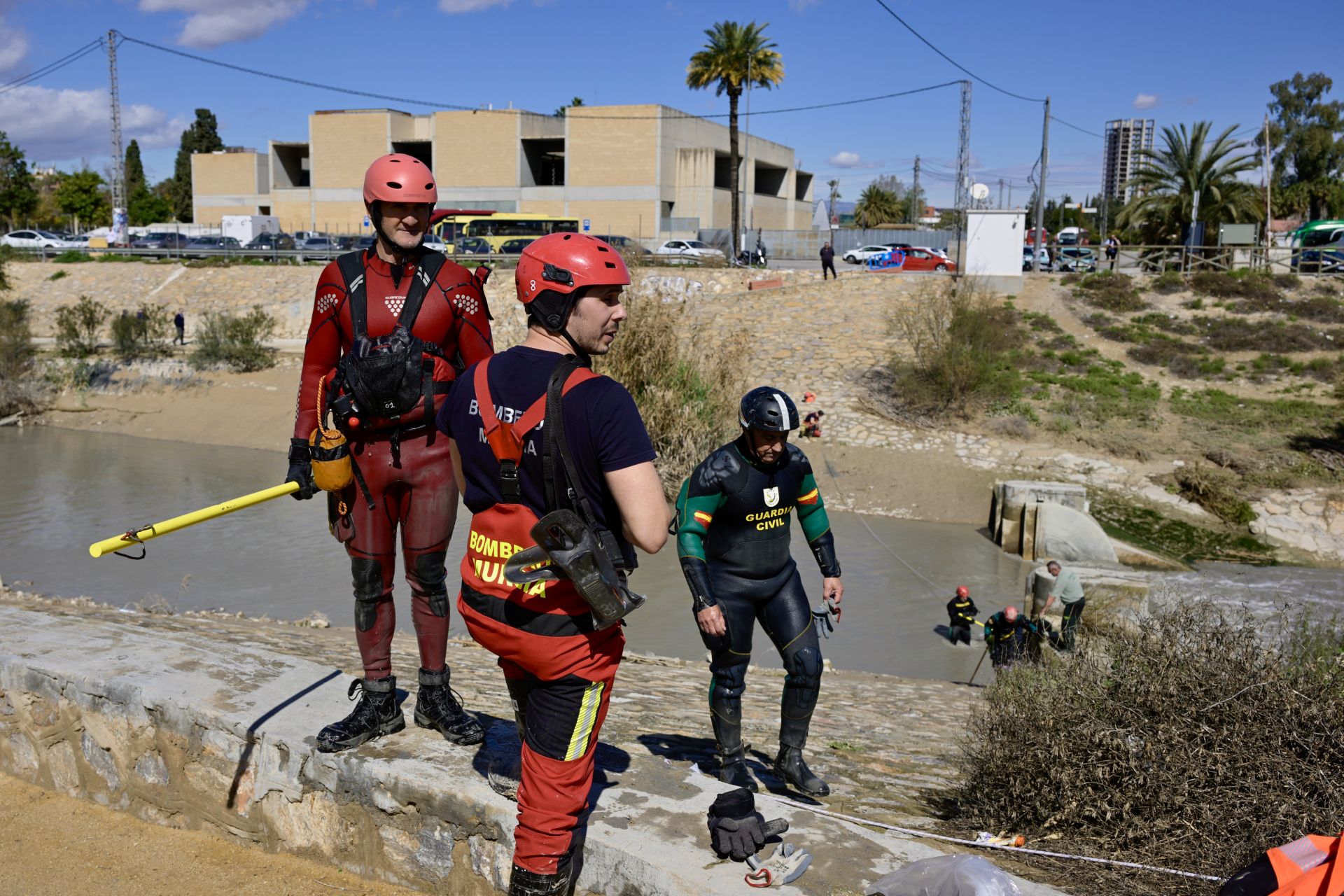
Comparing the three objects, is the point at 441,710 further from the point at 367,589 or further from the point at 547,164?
the point at 547,164

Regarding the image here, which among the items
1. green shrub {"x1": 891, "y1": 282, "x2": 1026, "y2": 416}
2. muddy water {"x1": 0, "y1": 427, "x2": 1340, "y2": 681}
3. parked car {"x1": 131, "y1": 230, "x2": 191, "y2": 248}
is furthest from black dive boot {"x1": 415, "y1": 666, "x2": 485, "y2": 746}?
parked car {"x1": 131, "y1": 230, "x2": 191, "y2": 248}

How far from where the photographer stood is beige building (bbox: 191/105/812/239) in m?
55.3

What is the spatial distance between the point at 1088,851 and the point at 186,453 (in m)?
25.3

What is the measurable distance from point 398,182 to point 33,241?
5599 cm

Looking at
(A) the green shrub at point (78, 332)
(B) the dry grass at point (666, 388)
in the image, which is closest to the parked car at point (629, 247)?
(B) the dry grass at point (666, 388)

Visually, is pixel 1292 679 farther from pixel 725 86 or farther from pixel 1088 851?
pixel 725 86

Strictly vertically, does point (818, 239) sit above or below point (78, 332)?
above

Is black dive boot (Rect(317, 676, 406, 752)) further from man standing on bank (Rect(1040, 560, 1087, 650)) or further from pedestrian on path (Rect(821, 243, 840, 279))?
pedestrian on path (Rect(821, 243, 840, 279))

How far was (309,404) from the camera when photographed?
4.29 metres

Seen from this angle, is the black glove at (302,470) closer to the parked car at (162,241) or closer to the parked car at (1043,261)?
the parked car at (1043,261)

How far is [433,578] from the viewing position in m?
4.24

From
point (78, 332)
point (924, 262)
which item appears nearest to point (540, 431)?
point (78, 332)

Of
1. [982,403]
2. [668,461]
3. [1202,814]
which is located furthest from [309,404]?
[982,403]

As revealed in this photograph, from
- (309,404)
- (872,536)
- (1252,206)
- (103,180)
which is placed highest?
(103,180)
